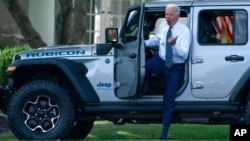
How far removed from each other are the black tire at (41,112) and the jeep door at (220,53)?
1612mm

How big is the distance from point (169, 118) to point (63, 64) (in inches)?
57.8

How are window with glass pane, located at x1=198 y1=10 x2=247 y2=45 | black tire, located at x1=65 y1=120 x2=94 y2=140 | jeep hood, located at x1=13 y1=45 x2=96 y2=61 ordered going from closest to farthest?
window with glass pane, located at x1=198 y1=10 x2=247 y2=45 < jeep hood, located at x1=13 y1=45 x2=96 y2=61 < black tire, located at x1=65 y1=120 x2=94 y2=140

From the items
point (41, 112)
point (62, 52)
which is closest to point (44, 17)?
point (62, 52)

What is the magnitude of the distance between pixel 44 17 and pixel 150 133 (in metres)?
9.01

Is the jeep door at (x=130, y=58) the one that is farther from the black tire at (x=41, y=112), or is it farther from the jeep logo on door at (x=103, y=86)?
the black tire at (x=41, y=112)

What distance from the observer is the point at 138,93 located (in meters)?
10.3

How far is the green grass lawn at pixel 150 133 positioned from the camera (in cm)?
1167

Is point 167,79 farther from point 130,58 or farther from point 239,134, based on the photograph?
point 239,134

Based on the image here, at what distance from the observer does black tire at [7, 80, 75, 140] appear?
10.5 metres

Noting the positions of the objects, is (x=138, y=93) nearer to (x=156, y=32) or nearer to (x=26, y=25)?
(x=156, y=32)

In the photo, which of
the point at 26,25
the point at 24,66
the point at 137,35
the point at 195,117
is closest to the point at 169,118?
the point at 195,117

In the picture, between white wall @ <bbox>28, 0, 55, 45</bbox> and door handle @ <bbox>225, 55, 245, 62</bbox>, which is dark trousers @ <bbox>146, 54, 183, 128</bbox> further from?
white wall @ <bbox>28, 0, 55, 45</bbox>

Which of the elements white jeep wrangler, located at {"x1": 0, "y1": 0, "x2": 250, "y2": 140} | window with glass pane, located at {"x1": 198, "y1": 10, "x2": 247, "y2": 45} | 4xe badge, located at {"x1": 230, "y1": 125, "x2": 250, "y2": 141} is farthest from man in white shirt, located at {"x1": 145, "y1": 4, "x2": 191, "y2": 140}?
4xe badge, located at {"x1": 230, "y1": 125, "x2": 250, "y2": 141}

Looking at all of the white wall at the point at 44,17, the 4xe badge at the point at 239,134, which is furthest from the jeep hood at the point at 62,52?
the white wall at the point at 44,17
